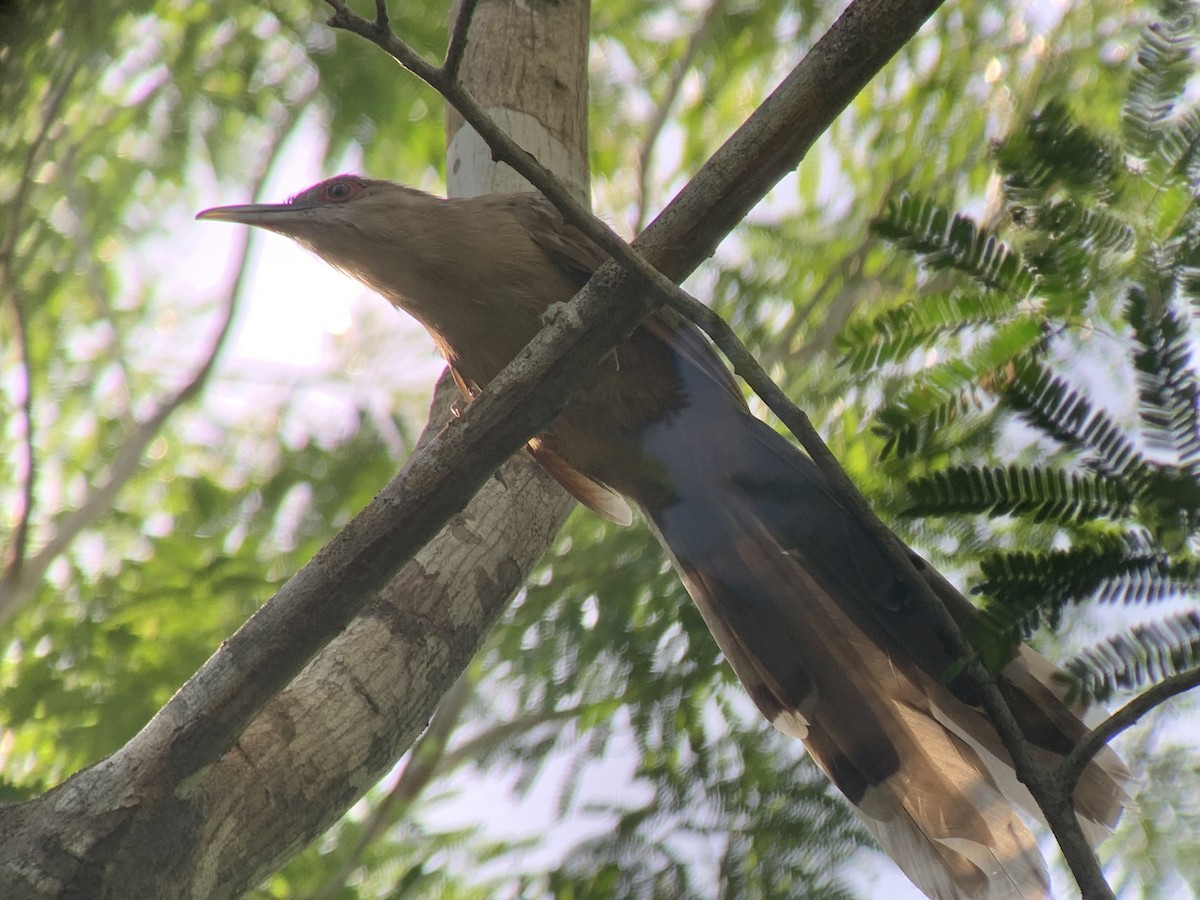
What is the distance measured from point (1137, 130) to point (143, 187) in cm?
556

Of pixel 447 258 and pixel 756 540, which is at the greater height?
pixel 447 258

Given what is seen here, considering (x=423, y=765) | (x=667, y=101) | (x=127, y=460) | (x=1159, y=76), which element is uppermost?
(x=667, y=101)

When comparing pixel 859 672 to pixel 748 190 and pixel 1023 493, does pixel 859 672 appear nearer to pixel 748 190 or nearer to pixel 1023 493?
pixel 1023 493

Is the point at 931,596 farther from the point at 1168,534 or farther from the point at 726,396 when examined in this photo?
the point at 726,396

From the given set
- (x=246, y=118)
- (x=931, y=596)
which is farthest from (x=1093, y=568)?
(x=246, y=118)

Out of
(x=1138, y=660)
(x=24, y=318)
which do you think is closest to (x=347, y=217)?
(x=24, y=318)

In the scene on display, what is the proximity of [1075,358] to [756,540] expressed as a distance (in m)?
1.29

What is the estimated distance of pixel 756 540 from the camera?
3.41 metres

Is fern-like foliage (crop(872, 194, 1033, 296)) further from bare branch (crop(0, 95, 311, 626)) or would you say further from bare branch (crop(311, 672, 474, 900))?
bare branch (crop(0, 95, 311, 626))

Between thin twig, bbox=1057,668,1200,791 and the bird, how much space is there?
1.03 ft

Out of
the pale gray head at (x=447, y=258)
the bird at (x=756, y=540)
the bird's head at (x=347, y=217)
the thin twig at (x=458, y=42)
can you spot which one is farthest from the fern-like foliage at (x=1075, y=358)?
the bird's head at (x=347, y=217)

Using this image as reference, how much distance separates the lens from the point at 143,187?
651 cm

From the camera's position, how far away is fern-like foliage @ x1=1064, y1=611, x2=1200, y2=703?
6.31 feet

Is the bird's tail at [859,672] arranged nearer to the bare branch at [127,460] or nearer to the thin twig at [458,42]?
the thin twig at [458,42]
